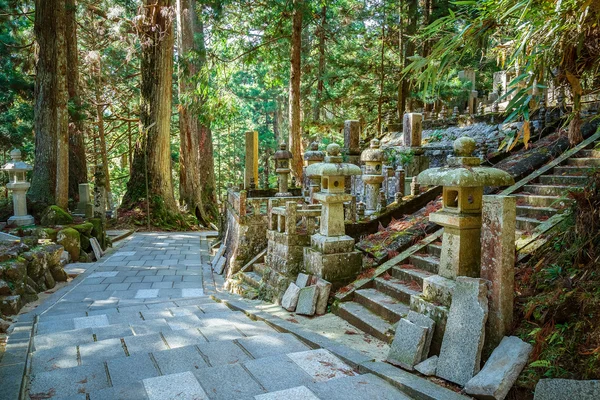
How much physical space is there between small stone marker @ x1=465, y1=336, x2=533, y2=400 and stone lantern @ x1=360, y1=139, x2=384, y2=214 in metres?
4.81

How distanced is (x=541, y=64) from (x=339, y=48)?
1589 centimetres

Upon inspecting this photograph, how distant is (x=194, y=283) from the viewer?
784cm

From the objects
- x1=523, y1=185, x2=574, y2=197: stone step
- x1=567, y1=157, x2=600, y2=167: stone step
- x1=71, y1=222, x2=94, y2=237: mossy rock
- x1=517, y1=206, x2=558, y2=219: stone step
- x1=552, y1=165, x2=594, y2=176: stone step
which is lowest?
x1=71, y1=222, x2=94, y2=237: mossy rock

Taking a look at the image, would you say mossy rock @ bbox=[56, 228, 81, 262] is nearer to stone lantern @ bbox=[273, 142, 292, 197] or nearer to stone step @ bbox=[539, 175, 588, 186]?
stone lantern @ bbox=[273, 142, 292, 197]

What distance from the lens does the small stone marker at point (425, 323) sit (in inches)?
133

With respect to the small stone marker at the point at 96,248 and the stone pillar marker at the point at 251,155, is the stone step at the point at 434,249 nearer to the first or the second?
the stone pillar marker at the point at 251,155

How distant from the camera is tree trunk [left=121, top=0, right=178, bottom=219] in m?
13.9

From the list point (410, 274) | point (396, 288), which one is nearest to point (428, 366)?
point (396, 288)

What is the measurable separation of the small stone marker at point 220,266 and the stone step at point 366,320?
455 centimetres

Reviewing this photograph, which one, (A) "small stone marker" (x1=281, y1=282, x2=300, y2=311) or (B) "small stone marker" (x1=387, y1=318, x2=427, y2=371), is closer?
(B) "small stone marker" (x1=387, y1=318, x2=427, y2=371)

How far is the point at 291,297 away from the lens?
5.35 m

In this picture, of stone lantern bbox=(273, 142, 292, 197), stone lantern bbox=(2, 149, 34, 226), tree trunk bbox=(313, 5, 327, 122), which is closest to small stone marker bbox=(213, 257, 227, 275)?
stone lantern bbox=(273, 142, 292, 197)

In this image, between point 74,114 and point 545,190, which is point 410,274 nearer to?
point 545,190

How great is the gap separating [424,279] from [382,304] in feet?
3.05
